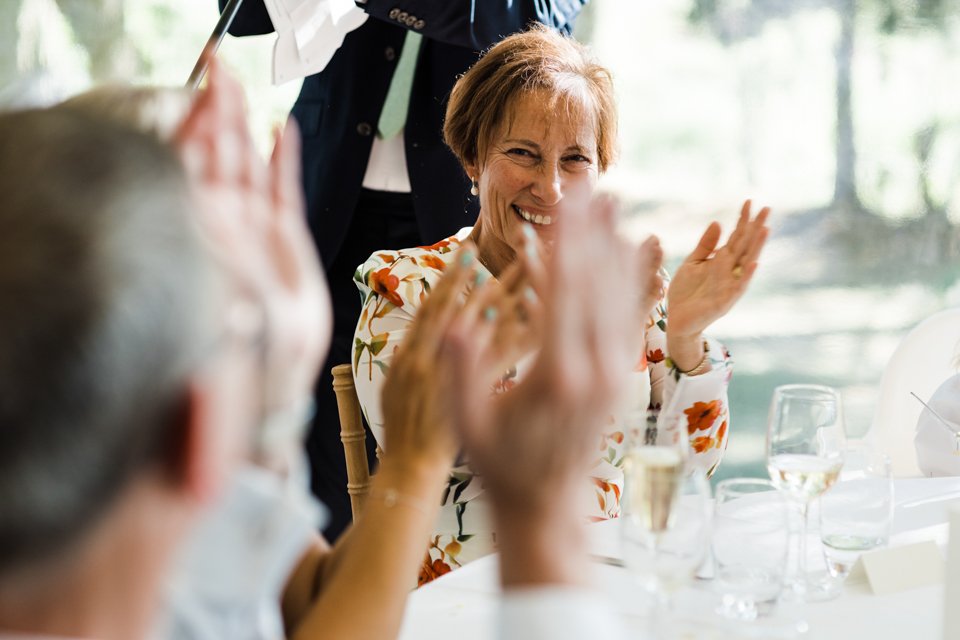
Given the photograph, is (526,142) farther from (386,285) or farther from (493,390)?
(493,390)

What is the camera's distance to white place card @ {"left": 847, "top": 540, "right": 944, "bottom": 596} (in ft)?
3.93

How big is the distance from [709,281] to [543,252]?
336 millimetres

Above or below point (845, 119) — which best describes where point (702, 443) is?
below

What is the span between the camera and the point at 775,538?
1.09 metres

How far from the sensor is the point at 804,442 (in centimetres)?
130

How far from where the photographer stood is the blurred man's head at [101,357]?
50cm

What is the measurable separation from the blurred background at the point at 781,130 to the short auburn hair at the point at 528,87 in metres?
2.34

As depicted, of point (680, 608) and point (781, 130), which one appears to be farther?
point (781, 130)

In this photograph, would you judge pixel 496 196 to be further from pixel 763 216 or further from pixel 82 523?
pixel 82 523

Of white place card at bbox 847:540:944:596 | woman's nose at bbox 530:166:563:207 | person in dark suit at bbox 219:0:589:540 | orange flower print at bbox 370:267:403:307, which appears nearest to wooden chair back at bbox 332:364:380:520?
orange flower print at bbox 370:267:403:307

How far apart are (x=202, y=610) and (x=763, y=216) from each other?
40.9 inches

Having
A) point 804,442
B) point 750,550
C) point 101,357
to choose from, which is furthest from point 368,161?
point 101,357

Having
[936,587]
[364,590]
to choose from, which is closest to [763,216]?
[936,587]

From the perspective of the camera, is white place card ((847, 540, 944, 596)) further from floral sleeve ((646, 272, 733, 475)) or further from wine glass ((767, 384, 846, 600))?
floral sleeve ((646, 272, 733, 475))
